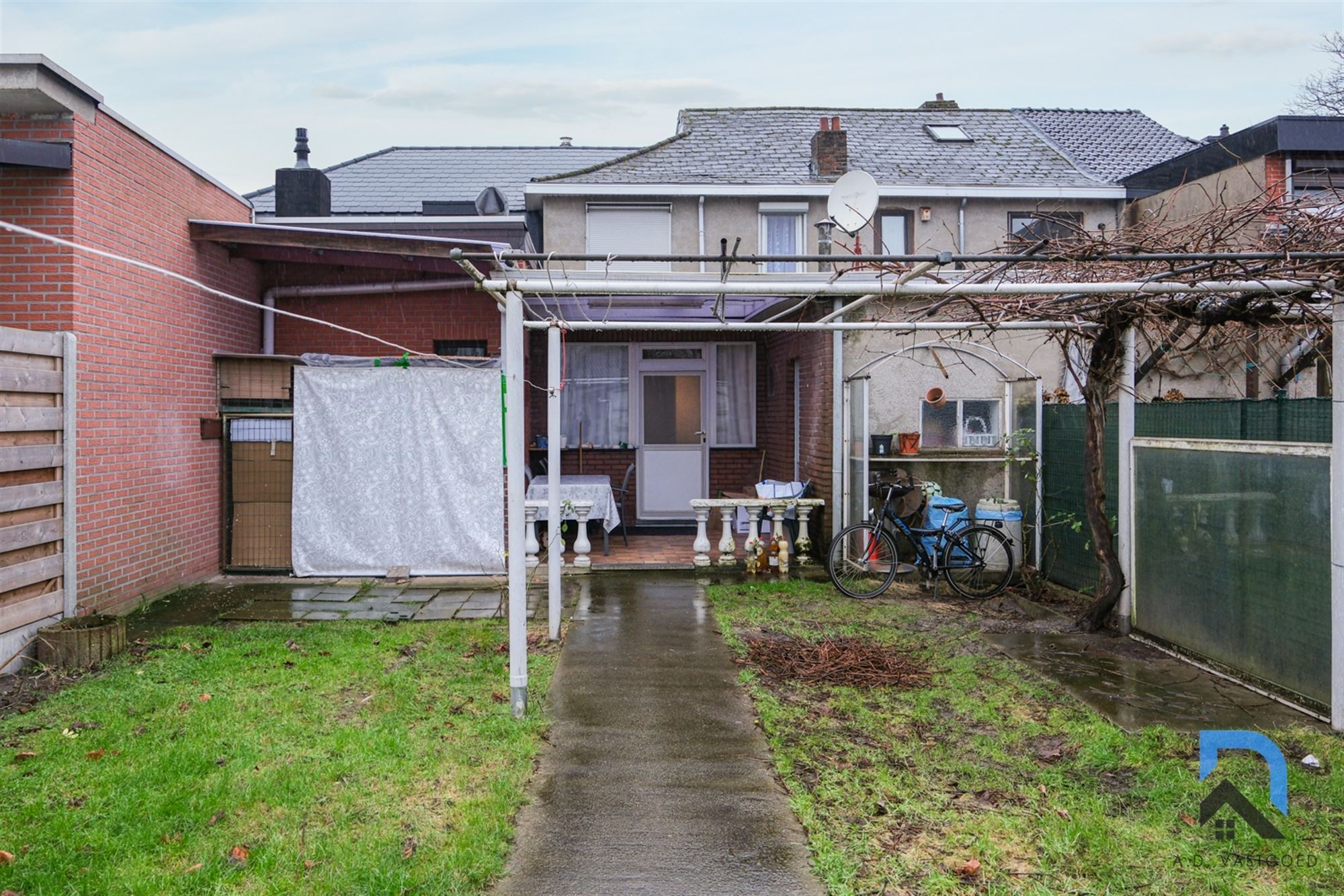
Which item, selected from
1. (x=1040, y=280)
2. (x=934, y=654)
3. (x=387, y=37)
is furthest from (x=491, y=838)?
(x=387, y=37)

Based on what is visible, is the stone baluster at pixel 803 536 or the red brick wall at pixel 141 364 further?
the stone baluster at pixel 803 536

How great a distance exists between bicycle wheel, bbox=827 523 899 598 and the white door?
450cm

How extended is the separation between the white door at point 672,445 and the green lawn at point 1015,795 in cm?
724

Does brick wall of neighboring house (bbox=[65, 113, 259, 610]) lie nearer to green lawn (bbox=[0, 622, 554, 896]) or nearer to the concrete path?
green lawn (bbox=[0, 622, 554, 896])

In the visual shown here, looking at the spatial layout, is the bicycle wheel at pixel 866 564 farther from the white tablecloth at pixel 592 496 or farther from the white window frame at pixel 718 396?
the white window frame at pixel 718 396

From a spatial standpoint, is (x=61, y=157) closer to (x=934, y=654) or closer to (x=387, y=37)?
(x=387, y=37)

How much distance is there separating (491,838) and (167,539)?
621 cm

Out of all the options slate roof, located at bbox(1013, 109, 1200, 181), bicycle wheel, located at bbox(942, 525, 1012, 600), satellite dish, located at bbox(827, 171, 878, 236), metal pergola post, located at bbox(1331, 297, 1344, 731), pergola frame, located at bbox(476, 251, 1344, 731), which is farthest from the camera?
slate roof, located at bbox(1013, 109, 1200, 181)

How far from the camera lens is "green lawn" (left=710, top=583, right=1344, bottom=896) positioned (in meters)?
3.35

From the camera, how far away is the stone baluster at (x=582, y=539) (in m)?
9.82

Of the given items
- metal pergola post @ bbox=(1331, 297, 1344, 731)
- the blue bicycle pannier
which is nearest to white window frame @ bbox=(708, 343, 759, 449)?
the blue bicycle pannier

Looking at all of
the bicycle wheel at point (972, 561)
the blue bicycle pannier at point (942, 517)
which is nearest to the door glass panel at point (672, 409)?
the blue bicycle pannier at point (942, 517)

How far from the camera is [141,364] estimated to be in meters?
7.88

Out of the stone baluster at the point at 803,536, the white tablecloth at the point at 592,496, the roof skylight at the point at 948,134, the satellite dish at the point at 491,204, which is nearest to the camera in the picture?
the stone baluster at the point at 803,536
